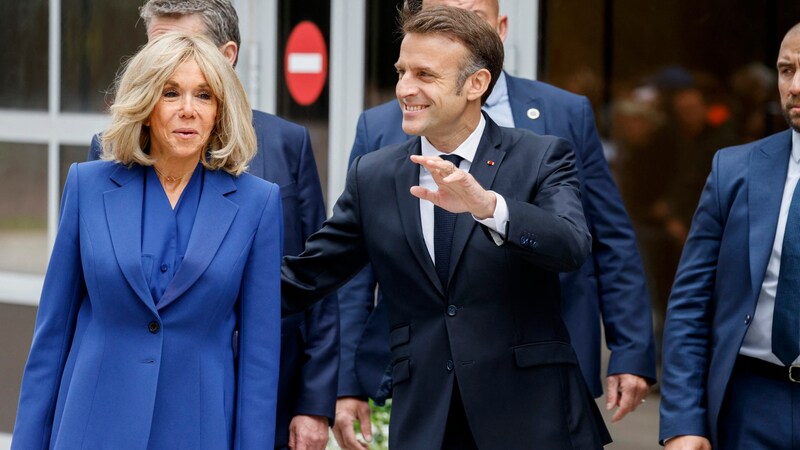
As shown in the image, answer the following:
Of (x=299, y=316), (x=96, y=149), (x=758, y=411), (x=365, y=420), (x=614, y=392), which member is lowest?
(x=365, y=420)

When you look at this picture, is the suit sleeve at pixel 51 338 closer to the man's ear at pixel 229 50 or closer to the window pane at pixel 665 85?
the man's ear at pixel 229 50

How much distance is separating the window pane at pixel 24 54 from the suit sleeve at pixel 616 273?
3.19 m

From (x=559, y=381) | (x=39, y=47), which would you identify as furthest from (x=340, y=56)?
(x=559, y=381)

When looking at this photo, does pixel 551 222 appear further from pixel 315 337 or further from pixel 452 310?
pixel 315 337

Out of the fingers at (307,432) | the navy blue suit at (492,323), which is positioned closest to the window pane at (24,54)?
the fingers at (307,432)

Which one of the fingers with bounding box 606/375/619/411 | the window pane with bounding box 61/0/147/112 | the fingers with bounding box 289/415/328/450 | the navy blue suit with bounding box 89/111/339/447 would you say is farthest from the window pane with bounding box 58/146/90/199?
the fingers with bounding box 606/375/619/411

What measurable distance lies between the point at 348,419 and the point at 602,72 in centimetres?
248

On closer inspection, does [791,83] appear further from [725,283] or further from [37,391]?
[37,391]

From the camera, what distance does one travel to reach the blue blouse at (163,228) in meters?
3.09

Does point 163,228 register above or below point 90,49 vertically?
below

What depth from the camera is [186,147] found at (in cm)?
316

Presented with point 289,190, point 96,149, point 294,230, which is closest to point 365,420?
point 294,230

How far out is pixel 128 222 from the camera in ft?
10.2

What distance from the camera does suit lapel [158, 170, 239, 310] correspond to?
308 cm
